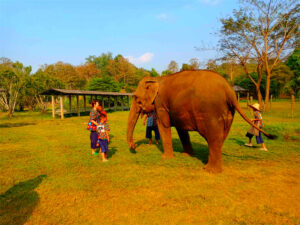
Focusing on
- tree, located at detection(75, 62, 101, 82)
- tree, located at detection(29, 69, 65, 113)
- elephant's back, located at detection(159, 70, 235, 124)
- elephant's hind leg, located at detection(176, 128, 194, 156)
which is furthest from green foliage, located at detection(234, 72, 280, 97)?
tree, located at detection(75, 62, 101, 82)

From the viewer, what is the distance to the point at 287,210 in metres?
2.91

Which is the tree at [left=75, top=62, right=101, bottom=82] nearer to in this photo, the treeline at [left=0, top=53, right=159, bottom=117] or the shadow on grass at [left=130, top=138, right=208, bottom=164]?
the treeline at [left=0, top=53, right=159, bottom=117]

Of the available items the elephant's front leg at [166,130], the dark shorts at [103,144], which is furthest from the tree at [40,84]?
the elephant's front leg at [166,130]

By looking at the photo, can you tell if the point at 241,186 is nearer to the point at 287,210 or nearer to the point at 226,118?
the point at 287,210

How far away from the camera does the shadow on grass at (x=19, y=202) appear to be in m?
2.82

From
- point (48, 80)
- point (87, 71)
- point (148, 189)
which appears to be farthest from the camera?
point (87, 71)

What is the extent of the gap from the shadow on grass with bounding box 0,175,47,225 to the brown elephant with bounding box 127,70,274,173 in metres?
3.41

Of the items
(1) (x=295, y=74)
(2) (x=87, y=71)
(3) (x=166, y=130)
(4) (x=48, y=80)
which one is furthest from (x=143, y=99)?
(2) (x=87, y=71)

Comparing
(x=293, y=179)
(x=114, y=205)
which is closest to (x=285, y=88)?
(x=293, y=179)

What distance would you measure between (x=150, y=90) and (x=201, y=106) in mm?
1796

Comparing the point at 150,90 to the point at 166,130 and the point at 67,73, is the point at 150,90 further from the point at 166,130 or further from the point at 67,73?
the point at 67,73

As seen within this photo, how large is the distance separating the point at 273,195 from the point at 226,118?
5.72ft

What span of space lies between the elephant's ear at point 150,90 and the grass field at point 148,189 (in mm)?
1789

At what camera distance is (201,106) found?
4.24 metres
